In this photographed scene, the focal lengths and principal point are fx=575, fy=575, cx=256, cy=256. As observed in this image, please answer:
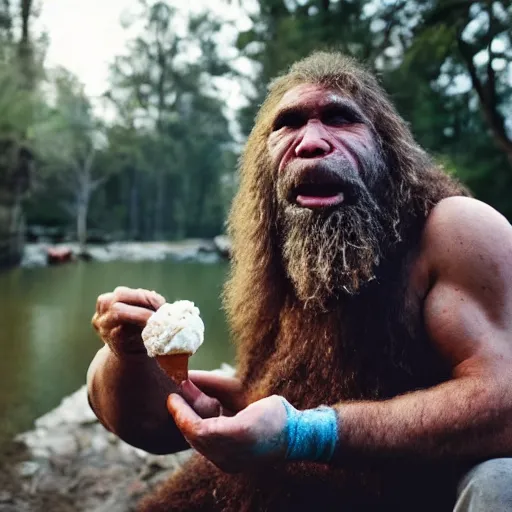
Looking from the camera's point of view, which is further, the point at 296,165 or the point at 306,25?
the point at 306,25

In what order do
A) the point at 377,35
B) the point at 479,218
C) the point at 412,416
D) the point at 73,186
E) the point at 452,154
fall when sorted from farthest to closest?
1. the point at 73,186
2. the point at 452,154
3. the point at 377,35
4. the point at 479,218
5. the point at 412,416

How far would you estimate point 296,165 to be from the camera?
1.28 m

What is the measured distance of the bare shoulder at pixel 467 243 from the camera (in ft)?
3.71

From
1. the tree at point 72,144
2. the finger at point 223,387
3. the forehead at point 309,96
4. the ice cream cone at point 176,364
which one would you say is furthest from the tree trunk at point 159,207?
the ice cream cone at point 176,364

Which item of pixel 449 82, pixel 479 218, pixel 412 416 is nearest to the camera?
pixel 412 416

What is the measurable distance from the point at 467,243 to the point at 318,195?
34 cm

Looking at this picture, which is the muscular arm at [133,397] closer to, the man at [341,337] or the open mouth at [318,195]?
the man at [341,337]

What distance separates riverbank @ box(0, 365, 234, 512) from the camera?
7.38 ft

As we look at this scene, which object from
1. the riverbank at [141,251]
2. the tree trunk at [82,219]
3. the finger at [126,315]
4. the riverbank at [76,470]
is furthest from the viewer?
the tree trunk at [82,219]

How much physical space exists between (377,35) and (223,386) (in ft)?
8.51

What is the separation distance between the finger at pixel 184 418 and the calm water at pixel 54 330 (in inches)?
32.8

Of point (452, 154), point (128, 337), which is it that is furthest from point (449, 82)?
point (128, 337)

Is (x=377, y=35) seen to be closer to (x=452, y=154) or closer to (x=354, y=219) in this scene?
(x=452, y=154)

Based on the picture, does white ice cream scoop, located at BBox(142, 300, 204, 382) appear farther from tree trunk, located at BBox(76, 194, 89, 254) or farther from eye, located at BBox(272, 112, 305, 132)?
tree trunk, located at BBox(76, 194, 89, 254)
